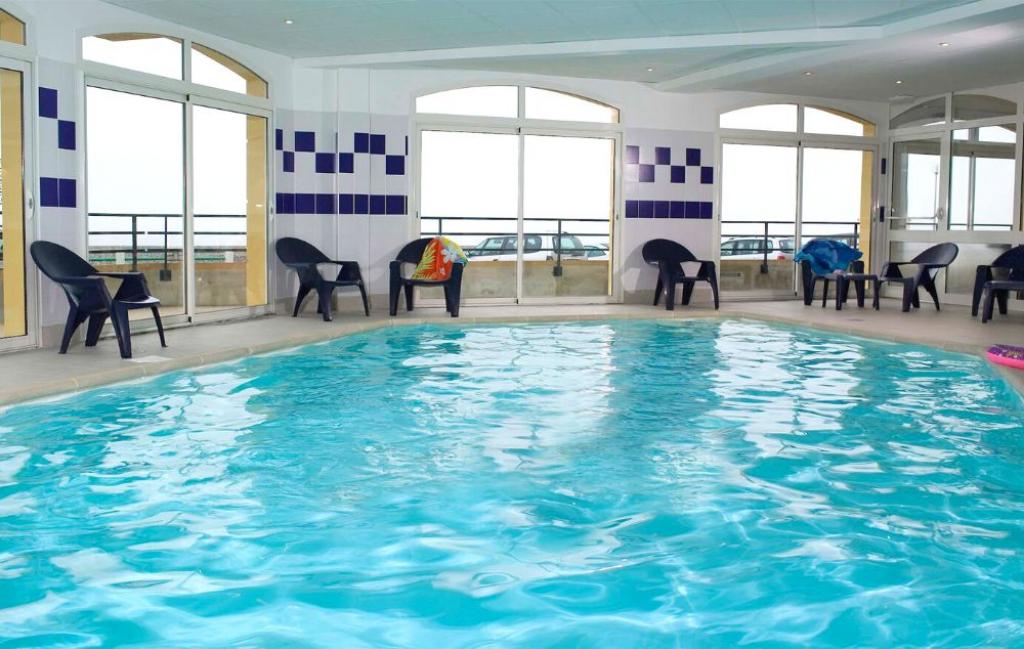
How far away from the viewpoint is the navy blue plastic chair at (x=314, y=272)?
27.9 feet

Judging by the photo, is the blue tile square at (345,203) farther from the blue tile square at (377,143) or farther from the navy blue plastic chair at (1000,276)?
the navy blue plastic chair at (1000,276)

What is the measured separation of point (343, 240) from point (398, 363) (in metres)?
3.30

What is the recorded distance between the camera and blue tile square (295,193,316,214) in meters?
9.24

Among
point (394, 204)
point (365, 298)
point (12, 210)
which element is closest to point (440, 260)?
point (365, 298)

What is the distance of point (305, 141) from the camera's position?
30.3 ft

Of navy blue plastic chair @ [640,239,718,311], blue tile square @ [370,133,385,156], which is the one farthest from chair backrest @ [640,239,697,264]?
blue tile square @ [370,133,385,156]

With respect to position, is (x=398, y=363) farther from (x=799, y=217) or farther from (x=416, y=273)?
(x=799, y=217)

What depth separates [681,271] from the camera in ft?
32.9

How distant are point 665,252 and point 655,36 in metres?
3.07

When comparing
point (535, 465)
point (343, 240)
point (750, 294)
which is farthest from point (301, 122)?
point (535, 465)

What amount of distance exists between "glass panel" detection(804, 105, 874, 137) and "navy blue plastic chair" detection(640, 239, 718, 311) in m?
2.33

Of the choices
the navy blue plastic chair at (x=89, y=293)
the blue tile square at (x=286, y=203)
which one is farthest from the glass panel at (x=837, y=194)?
the navy blue plastic chair at (x=89, y=293)

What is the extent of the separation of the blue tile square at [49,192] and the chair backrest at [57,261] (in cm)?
33

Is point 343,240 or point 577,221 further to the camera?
point 577,221
